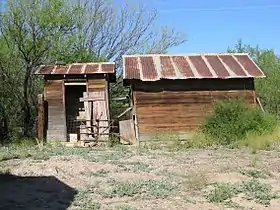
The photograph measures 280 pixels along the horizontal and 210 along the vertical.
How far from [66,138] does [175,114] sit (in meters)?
4.93

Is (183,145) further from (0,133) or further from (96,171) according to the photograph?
(0,133)

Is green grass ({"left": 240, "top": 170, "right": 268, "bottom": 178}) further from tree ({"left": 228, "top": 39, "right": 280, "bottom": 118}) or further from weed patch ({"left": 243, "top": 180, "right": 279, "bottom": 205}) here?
tree ({"left": 228, "top": 39, "right": 280, "bottom": 118})

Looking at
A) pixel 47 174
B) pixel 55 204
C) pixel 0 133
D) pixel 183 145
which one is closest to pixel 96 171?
pixel 47 174

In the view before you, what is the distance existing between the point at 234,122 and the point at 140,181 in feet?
29.8

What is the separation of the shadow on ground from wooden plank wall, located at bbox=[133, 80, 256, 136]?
362 inches

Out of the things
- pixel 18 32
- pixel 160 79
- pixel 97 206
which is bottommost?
pixel 97 206

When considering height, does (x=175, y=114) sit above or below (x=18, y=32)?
below

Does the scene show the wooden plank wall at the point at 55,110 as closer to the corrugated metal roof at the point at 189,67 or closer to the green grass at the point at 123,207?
the corrugated metal roof at the point at 189,67

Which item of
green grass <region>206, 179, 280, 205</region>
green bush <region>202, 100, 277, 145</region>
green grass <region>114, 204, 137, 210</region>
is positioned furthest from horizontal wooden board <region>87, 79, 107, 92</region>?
green grass <region>114, 204, 137, 210</region>

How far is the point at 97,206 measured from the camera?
903 cm

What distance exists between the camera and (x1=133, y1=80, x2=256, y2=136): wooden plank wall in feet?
67.4

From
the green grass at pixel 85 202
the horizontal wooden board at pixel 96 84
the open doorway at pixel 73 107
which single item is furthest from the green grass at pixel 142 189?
the open doorway at pixel 73 107

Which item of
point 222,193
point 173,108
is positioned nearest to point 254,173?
point 222,193

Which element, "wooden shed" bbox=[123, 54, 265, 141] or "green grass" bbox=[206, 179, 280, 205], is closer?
"green grass" bbox=[206, 179, 280, 205]
